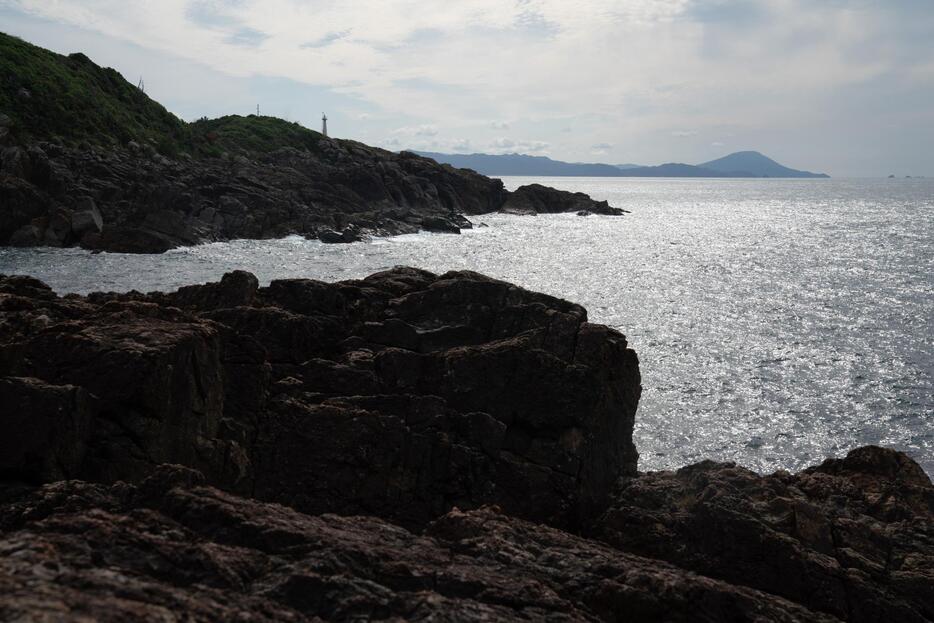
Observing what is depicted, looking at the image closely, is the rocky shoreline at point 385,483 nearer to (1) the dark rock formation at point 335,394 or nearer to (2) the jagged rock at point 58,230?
(1) the dark rock formation at point 335,394

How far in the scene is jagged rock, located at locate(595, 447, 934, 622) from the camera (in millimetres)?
11875

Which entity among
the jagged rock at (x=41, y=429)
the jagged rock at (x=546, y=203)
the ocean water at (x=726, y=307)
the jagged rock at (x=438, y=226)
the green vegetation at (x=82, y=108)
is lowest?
the ocean water at (x=726, y=307)

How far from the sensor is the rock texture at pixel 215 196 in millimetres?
66000

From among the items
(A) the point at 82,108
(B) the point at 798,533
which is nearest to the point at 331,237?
(A) the point at 82,108

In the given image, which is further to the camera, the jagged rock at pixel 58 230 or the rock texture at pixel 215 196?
the rock texture at pixel 215 196

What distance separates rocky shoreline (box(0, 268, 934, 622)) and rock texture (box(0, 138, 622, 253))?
173ft

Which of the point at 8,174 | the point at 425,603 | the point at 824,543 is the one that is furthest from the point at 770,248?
the point at 425,603

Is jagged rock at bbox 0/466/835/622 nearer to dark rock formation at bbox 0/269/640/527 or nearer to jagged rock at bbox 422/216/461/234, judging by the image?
dark rock formation at bbox 0/269/640/527

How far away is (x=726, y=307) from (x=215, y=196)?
57909 mm

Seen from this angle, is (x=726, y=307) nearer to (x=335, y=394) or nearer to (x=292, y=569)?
(x=335, y=394)

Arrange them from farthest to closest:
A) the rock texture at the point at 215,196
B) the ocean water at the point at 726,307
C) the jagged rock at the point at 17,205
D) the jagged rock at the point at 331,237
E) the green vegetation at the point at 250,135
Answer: the green vegetation at the point at 250,135 → the jagged rock at the point at 331,237 → the rock texture at the point at 215,196 → the jagged rock at the point at 17,205 → the ocean water at the point at 726,307

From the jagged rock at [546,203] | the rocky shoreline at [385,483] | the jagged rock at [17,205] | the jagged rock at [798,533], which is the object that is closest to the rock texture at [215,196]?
the jagged rock at [17,205]

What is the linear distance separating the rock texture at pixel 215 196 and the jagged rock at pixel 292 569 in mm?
63644

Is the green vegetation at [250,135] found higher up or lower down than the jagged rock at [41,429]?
higher up
